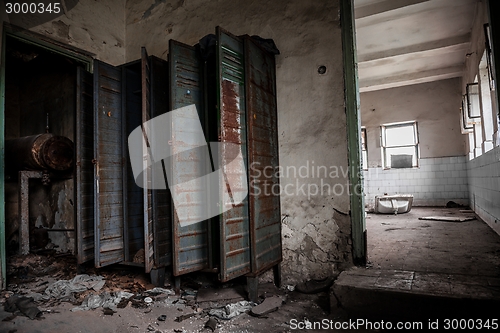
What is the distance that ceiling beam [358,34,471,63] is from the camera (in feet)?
20.5

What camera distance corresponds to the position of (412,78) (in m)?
8.13

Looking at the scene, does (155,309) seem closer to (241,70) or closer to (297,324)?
(297,324)

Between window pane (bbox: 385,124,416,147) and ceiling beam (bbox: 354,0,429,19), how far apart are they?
4.90m

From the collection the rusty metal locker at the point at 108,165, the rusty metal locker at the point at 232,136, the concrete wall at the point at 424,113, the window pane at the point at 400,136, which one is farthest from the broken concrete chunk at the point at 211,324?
the window pane at the point at 400,136

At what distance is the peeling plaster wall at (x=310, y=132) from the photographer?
2809 millimetres

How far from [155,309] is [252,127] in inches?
68.2

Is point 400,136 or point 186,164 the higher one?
point 400,136

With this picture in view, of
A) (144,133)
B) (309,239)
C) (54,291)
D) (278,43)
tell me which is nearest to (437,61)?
(278,43)

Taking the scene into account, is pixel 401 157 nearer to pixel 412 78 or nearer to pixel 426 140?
pixel 426 140

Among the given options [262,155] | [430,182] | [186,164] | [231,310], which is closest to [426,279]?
[231,310]

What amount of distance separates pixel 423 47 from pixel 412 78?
1.70 m

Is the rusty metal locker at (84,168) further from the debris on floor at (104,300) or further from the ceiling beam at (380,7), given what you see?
the ceiling beam at (380,7)

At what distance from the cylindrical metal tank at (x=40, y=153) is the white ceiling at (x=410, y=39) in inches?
193

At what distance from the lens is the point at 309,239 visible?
2906 millimetres
